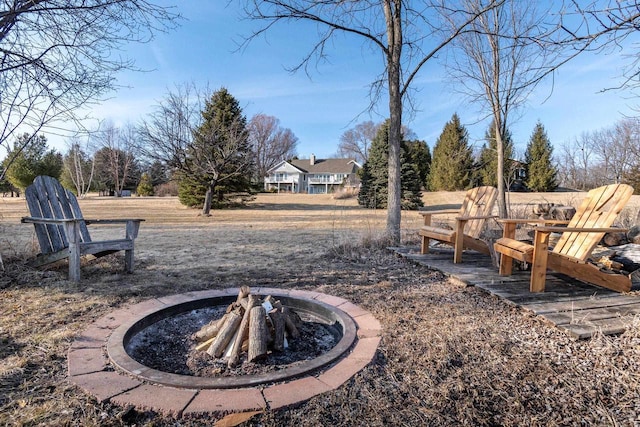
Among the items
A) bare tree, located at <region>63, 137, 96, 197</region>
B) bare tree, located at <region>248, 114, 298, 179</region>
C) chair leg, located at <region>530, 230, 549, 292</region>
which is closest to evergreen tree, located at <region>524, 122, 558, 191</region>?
chair leg, located at <region>530, 230, 549, 292</region>

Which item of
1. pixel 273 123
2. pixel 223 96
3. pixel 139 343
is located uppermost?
pixel 273 123

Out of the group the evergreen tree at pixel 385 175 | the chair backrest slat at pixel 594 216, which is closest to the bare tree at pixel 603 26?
the chair backrest slat at pixel 594 216

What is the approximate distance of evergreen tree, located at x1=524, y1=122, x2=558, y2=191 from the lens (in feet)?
73.5

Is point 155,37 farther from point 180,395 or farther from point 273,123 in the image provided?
point 273,123

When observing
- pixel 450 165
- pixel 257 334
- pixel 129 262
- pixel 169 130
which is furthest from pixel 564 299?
pixel 450 165

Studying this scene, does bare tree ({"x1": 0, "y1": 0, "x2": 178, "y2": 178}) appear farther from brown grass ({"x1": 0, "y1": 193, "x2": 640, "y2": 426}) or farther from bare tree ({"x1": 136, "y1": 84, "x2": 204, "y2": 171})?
bare tree ({"x1": 136, "y1": 84, "x2": 204, "y2": 171})

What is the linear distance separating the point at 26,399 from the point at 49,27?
11.7 ft

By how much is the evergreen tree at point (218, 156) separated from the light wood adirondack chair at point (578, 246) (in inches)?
428

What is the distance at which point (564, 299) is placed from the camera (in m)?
2.78

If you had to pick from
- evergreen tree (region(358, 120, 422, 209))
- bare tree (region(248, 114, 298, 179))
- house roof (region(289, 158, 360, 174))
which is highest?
bare tree (region(248, 114, 298, 179))

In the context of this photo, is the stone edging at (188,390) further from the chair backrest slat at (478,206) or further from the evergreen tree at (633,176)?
the evergreen tree at (633,176)

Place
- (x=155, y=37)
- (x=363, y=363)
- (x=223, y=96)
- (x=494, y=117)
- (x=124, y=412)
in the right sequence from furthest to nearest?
(x=223, y=96) < (x=494, y=117) < (x=155, y=37) < (x=363, y=363) < (x=124, y=412)

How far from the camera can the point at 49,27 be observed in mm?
3424

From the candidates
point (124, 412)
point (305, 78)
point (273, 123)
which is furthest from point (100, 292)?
point (273, 123)
